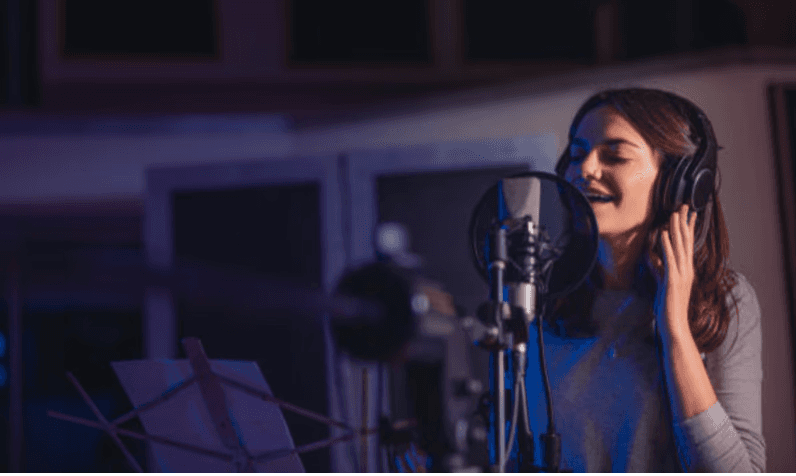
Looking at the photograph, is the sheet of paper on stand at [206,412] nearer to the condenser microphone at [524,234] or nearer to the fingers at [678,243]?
the condenser microphone at [524,234]

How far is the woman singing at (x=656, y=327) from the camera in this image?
86.9 inches

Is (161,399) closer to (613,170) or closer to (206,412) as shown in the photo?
(206,412)

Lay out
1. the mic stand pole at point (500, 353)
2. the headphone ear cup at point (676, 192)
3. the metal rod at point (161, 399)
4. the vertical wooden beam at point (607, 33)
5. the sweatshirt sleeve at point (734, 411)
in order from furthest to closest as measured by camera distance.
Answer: the vertical wooden beam at point (607, 33)
the headphone ear cup at point (676, 192)
the sweatshirt sleeve at point (734, 411)
the metal rod at point (161, 399)
the mic stand pole at point (500, 353)

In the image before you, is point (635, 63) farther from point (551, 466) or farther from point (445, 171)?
point (551, 466)

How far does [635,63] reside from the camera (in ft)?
7.95

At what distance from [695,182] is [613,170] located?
10.0 inches

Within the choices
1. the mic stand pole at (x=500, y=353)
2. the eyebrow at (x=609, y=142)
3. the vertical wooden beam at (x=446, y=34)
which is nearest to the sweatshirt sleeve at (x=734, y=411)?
the eyebrow at (x=609, y=142)

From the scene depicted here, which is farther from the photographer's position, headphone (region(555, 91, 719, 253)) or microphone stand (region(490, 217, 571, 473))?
headphone (region(555, 91, 719, 253))

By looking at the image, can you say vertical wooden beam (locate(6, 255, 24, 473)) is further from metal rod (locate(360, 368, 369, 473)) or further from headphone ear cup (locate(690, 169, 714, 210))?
headphone ear cup (locate(690, 169, 714, 210))

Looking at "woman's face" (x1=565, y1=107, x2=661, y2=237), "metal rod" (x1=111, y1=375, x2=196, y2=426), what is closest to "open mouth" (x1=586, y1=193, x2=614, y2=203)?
"woman's face" (x1=565, y1=107, x2=661, y2=237)

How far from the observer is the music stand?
1.93 metres

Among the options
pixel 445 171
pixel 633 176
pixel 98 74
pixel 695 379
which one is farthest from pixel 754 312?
pixel 98 74

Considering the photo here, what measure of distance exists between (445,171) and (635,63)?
727 millimetres

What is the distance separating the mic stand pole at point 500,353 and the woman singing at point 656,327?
0.28 metres
